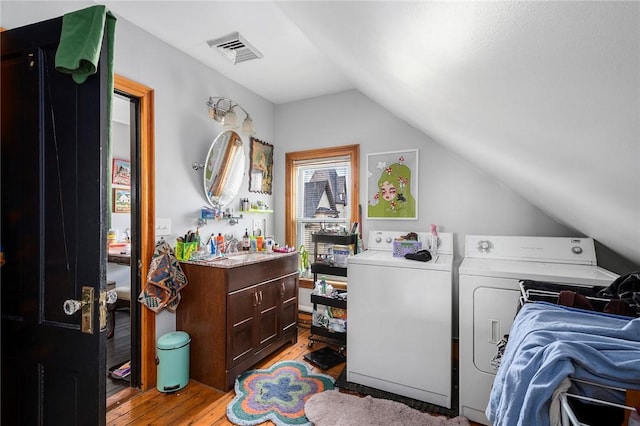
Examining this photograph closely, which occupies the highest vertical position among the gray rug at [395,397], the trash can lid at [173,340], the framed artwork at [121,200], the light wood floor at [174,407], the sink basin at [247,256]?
the framed artwork at [121,200]

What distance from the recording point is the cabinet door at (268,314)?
242 centimetres

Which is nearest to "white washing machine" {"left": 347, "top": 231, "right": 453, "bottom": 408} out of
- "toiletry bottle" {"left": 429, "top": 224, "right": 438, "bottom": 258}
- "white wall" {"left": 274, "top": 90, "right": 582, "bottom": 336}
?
"toiletry bottle" {"left": 429, "top": 224, "right": 438, "bottom": 258}

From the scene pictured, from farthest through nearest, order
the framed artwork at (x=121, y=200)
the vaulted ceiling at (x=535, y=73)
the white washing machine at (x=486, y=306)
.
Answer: the framed artwork at (x=121, y=200)
the white washing machine at (x=486, y=306)
the vaulted ceiling at (x=535, y=73)

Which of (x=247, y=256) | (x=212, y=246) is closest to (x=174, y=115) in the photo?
(x=212, y=246)

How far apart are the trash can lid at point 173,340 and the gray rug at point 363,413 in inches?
40.4

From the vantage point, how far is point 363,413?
1811mm

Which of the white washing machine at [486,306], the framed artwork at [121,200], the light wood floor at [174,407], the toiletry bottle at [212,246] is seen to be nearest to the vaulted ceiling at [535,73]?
Answer: the white washing machine at [486,306]

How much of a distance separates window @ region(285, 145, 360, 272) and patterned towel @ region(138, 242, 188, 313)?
155 cm

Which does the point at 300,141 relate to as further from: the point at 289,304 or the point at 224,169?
the point at 289,304

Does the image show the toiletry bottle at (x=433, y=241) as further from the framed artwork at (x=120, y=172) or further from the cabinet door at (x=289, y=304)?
the framed artwork at (x=120, y=172)

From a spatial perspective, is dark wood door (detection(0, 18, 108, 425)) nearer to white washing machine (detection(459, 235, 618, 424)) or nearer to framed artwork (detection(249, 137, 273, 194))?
white washing machine (detection(459, 235, 618, 424))

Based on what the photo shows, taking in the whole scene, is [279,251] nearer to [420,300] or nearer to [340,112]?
[420,300]

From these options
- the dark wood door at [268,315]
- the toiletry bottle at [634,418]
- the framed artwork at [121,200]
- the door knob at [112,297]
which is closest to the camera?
the toiletry bottle at [634,418]

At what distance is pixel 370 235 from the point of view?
288cm
